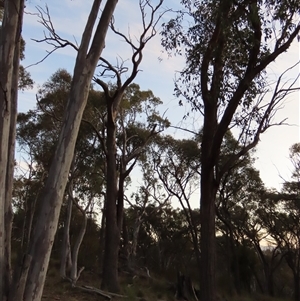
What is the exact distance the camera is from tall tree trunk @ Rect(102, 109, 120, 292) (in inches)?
439

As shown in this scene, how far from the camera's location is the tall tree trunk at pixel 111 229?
Answer: 1115 centimetres

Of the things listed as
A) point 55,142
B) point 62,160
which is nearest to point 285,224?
point 55,142

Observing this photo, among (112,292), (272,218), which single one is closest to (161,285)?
(112,292)

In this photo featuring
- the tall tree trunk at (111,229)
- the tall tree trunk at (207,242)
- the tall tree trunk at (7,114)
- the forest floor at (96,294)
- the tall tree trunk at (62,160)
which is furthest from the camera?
the tall tree trunk at (111,229)

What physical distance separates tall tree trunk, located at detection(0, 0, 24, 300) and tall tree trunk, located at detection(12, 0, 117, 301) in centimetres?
40

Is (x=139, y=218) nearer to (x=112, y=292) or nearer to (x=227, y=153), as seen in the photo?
(x=227, y=153)

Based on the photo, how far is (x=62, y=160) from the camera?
532 centimetres

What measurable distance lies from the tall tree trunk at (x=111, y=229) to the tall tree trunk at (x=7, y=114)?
5991 millimetres

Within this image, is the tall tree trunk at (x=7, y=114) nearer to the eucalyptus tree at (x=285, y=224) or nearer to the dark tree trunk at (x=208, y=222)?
the dark tree trunk at (x=208, y=222)

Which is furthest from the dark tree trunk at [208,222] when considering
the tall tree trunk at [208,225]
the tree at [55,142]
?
the tree at [55,142]

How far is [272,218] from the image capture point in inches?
1023

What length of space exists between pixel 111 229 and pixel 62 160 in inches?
256

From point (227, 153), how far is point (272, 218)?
8.33 metres

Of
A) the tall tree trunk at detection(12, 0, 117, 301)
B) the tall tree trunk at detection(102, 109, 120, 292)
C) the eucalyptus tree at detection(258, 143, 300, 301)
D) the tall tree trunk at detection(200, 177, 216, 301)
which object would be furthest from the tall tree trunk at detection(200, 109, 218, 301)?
the eucalyptus tree at detection(258, 143, 300, 301)
